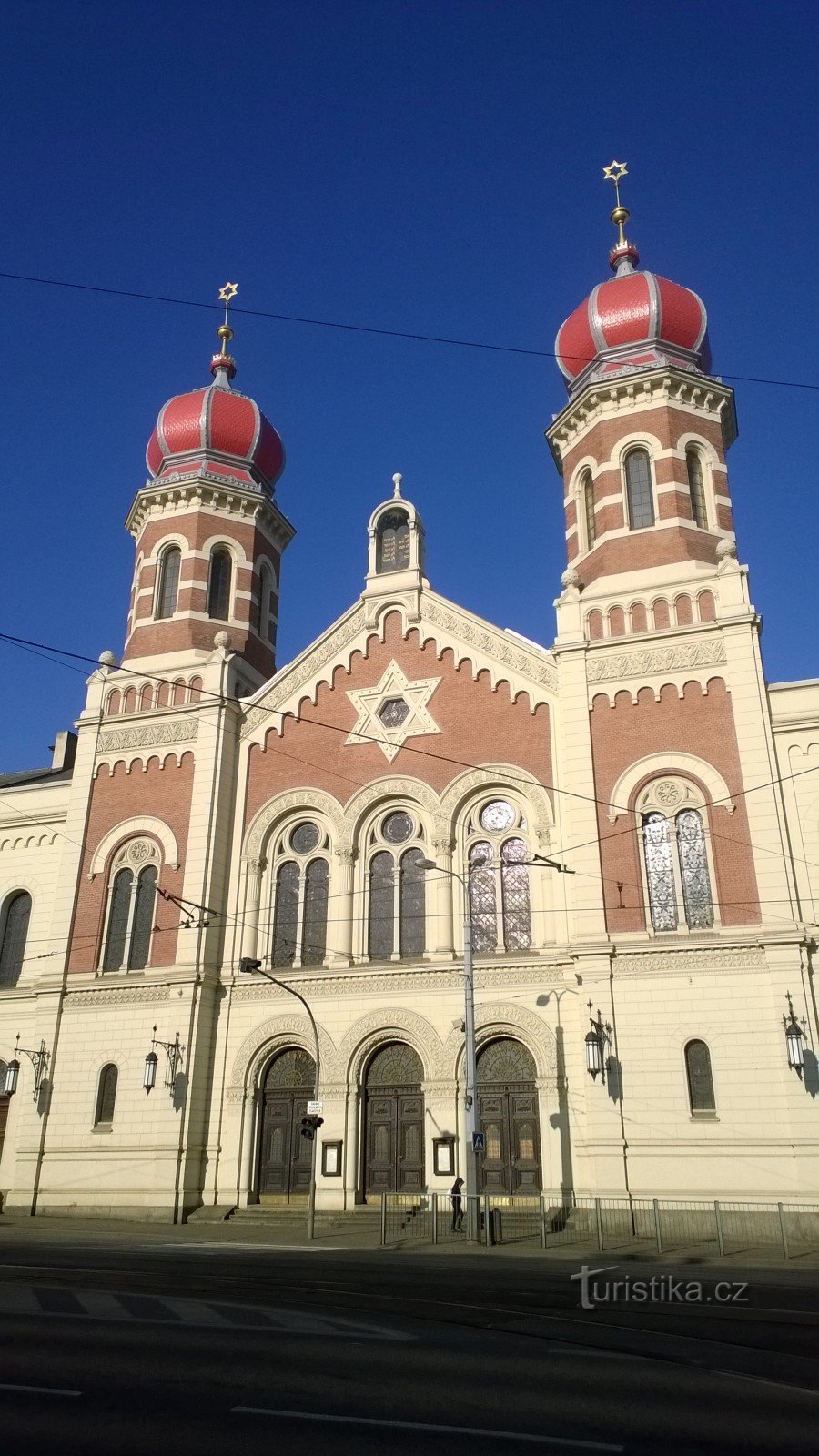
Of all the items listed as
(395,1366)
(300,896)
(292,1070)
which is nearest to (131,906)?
(300,896)

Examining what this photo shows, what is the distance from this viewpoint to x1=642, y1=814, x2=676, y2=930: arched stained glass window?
83.9 ft

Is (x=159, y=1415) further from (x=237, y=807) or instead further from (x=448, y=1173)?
(x=237, y=807)

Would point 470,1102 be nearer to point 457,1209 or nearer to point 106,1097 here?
point 457,1209

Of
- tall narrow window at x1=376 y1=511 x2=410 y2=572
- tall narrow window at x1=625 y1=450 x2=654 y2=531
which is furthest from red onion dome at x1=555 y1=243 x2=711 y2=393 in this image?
tall narrow window at x1=376 y1=511 x2=410 y2=572

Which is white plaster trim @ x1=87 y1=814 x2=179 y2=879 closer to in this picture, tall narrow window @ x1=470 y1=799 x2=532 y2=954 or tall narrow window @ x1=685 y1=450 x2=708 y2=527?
tall narrow window @ x1=470 y1=799 x2=532 y2=954

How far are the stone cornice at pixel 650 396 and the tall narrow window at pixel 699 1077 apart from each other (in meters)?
18.4

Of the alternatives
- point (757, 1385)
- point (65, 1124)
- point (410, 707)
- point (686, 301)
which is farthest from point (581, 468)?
point (757, 1385)

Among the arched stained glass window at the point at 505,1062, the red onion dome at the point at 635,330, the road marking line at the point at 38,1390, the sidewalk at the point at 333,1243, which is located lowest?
the road marking line at the point at 38,1390

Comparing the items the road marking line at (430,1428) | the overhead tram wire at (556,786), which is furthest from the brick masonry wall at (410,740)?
the road marking line at (430,1428)

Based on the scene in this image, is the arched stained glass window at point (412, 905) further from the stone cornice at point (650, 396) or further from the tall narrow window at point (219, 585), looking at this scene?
the stone cornice at point (650, 396)

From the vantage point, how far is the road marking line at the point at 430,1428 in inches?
260

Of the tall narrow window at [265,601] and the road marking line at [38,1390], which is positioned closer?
the road marking line at [38,1390]
